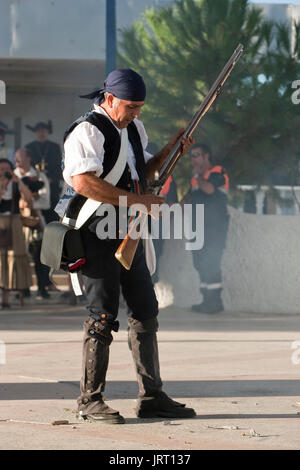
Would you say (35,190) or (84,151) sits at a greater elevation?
(35,190)

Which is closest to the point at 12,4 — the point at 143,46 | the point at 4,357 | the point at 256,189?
the point at 143,46

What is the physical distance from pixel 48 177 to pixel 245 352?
6.49m

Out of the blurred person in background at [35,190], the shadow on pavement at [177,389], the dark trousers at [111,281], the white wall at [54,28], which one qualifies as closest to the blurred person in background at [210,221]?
the blurred person in background at [35,190]

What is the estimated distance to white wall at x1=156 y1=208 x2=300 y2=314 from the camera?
39.9 feet

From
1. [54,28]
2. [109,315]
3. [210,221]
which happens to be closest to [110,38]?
[54,28]

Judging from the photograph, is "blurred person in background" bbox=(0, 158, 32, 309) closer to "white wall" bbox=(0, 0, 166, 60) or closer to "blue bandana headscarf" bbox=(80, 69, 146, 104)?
"white wall" bbox=(0, 0, 166, 60)

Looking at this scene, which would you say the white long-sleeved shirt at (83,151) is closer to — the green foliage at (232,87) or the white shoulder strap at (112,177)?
the white shoulder strap at (112,177)

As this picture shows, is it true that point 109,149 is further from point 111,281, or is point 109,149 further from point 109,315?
point 109,315

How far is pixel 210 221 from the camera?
12.2m

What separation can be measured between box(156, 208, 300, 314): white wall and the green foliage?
113 cm

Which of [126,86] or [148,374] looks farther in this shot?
[148,374]

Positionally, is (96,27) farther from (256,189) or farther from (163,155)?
(163,155)

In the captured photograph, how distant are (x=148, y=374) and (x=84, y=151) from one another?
1274mm

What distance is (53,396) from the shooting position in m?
6.82
